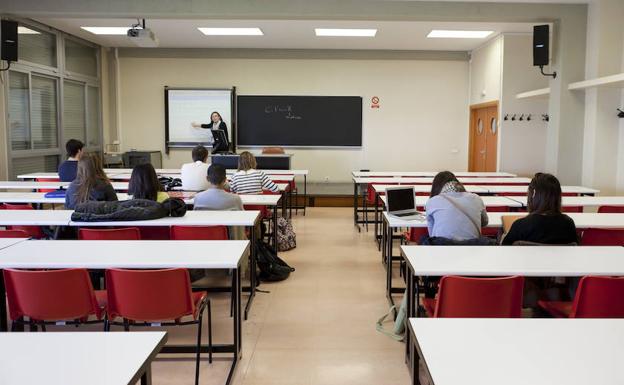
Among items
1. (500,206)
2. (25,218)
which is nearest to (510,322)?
(500,206)

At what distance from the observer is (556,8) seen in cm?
711

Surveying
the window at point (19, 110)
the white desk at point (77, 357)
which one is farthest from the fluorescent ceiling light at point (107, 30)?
the white desk at point (77, 357)

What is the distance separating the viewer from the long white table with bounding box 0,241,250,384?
2.73m

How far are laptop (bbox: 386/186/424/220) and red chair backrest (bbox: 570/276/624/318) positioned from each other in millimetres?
1841

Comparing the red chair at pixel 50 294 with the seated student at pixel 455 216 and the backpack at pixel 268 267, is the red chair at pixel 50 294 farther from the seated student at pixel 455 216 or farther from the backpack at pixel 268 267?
the backpack at pixel 268 267

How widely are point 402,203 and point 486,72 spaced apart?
636cm

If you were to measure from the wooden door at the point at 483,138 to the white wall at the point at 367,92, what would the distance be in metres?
0.21

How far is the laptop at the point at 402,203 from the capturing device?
14.1 ft

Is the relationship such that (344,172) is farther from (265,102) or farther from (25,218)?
(25,218)

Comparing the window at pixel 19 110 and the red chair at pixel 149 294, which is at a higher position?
the window at pixel 19 110

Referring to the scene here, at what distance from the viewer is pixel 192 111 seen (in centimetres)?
1097

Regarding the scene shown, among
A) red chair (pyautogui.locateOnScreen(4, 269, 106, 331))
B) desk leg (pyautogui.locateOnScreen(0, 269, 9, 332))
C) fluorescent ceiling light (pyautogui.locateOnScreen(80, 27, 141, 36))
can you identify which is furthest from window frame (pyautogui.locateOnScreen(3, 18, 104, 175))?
red chair (pyautogui.locateOnScreen(4, 269, 106, 331))

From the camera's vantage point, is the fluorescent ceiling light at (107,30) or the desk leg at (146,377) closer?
the desk leg at (146,377)

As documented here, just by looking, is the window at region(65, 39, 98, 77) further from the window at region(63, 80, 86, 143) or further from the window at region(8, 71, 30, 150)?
the window at region(8, 71, 30, 150)
